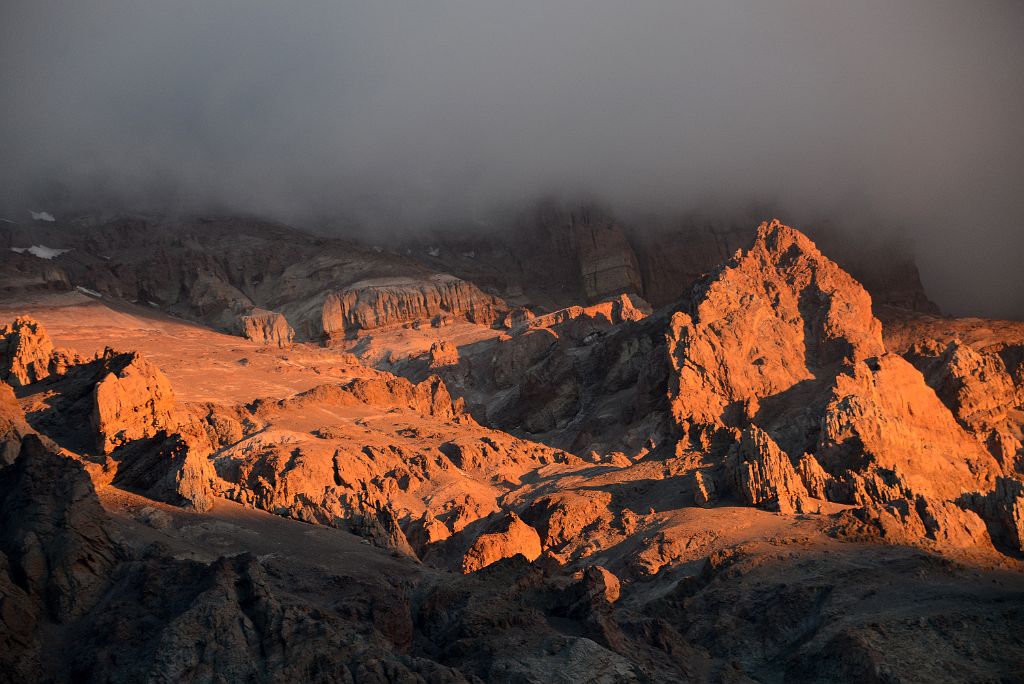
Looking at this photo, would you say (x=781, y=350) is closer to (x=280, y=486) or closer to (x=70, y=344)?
(x=280, y=486)

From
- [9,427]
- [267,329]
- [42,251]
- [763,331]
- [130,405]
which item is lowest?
[763,331]

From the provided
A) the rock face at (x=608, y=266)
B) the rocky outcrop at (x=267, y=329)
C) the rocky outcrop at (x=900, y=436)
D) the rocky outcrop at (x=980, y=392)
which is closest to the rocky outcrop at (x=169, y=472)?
the rocky outcrop at (x=900, y=436)

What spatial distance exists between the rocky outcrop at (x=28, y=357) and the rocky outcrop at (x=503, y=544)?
34.3 metres

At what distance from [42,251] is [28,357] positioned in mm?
102249

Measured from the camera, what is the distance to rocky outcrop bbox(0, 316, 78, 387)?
9594 cm

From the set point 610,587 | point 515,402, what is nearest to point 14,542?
point 610,587

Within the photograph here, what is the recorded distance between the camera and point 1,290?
16512 centimetres

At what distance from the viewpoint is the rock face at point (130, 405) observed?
79.7 metres

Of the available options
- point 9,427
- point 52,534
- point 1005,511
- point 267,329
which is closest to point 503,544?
point 9,427

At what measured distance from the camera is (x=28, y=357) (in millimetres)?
97562

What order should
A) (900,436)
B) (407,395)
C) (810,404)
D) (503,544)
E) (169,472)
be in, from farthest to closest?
1. (407,395)
2. (810,404)
3. (900,436)
4. (503,544)
5. (169,472)

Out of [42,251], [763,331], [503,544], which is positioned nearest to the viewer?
[503,544]

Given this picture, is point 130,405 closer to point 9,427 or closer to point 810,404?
point 9,427

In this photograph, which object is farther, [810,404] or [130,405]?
[810,404]
